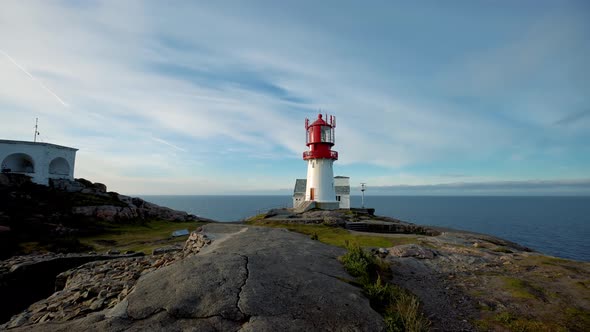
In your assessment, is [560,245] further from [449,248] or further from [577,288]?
[577,288]

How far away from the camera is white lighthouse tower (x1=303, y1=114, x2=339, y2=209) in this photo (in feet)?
131

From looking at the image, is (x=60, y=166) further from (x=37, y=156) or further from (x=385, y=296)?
(x=385, y=296)

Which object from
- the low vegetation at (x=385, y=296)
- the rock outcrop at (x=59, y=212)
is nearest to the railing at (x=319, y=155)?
the rock outcrop at (x=59, y=212)

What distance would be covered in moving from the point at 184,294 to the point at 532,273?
1499cm

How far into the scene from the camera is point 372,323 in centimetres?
666

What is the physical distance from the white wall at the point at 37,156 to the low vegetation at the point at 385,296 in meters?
43.5

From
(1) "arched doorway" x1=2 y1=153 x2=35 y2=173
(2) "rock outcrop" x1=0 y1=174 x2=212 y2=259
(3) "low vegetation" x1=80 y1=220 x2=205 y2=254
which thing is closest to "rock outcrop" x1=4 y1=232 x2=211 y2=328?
(3) "low vegetation" x1=80 y1=220 x2=205 y2=254

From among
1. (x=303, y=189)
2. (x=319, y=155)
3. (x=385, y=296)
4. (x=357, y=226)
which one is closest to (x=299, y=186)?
(x=303, y=189)

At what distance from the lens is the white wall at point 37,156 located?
35.9 metres

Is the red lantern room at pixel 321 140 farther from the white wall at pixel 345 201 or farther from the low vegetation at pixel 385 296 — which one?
the low vegetation at pixel 385 296

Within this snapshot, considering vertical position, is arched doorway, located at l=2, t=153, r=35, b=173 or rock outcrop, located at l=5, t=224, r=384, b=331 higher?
arched doorway, located at l=2, t=153, r=35, b=173

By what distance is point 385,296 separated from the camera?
865 centimetres

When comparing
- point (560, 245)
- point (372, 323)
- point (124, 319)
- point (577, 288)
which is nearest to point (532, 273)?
point (577, 288)

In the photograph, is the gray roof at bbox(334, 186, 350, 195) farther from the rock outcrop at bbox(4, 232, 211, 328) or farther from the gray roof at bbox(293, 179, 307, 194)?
the rock outcrop at bbox(4, 232, 211, 328)
